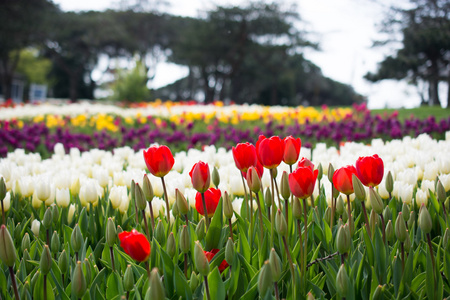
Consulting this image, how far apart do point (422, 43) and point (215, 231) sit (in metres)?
16.5

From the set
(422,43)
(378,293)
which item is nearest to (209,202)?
(378,293)

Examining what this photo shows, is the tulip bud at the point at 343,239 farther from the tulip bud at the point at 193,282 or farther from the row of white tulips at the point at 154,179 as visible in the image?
the row of white tulips at the point at 154,179

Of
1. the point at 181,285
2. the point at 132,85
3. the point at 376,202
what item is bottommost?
the point at 181,285

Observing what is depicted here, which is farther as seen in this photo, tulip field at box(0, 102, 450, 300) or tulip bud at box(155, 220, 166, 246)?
tulip bud at box(155, 220, 166, 246)

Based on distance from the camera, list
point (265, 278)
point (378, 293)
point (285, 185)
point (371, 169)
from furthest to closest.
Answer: point (371, 169), point (285, 185), point (378, 293), point (265, 278)

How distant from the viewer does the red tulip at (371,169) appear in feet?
4.86

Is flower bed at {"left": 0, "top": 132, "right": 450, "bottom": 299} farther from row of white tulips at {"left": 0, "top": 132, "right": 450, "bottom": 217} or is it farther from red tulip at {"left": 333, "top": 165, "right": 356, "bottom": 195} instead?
row of white tulips at {"left": 0, "top": 132, "right": 450, "bottom": 217}

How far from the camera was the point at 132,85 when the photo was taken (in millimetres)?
20078

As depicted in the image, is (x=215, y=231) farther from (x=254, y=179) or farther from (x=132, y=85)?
(x=132, y=85)

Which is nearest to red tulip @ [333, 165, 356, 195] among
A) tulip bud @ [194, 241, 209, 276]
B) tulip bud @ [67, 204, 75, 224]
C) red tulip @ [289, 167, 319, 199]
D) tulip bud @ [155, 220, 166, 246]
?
red tulip @ [289, 167, 319, 199]

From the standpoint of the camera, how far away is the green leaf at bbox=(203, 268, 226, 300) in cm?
132

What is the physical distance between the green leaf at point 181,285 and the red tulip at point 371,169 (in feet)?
2.43

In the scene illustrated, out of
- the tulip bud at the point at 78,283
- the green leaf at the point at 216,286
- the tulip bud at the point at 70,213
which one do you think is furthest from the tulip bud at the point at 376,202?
the tulip bud at the point at 70,213

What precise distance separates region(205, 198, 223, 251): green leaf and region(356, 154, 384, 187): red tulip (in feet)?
1.93
